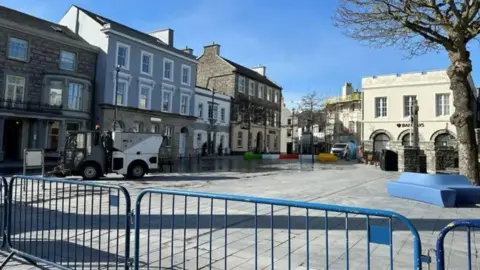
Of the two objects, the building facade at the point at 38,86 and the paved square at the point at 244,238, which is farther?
the building facade at the point at 38,86

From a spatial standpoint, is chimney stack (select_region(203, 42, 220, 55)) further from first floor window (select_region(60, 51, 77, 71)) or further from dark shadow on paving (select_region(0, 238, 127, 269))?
dark shadow on paving (select_region(0, 238, 127, 269))

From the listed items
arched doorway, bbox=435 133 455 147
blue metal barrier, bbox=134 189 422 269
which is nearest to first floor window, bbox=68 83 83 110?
blue metal barrier, bbox=134 189 422 269

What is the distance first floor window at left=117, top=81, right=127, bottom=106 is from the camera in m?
29.4

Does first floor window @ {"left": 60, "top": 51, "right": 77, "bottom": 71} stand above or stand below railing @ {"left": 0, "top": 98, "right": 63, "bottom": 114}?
above

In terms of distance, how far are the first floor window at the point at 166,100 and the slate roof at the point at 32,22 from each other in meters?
8.64

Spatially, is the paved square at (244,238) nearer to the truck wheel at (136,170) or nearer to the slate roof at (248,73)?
the truck wheel at (136,170)

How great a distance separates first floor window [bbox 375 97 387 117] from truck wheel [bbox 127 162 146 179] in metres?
32.1

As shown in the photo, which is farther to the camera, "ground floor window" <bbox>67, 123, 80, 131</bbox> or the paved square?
"ground floor window" <bbox>67, 123, 80, 131</bbox>

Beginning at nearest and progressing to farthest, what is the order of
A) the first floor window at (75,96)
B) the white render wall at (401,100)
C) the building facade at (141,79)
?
the first floor window at (75,96)
the building facade at (141,79)
the white render wall at (401,100)

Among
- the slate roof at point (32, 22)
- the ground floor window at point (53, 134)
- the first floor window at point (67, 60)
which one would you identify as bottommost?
the ground floor window at point (53, 134)

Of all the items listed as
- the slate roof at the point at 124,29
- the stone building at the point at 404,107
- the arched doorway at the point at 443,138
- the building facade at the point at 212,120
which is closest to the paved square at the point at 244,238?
the slate roof at the point at 124,29

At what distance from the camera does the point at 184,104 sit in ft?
120

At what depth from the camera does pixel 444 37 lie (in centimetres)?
1113

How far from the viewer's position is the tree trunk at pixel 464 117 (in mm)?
10773
